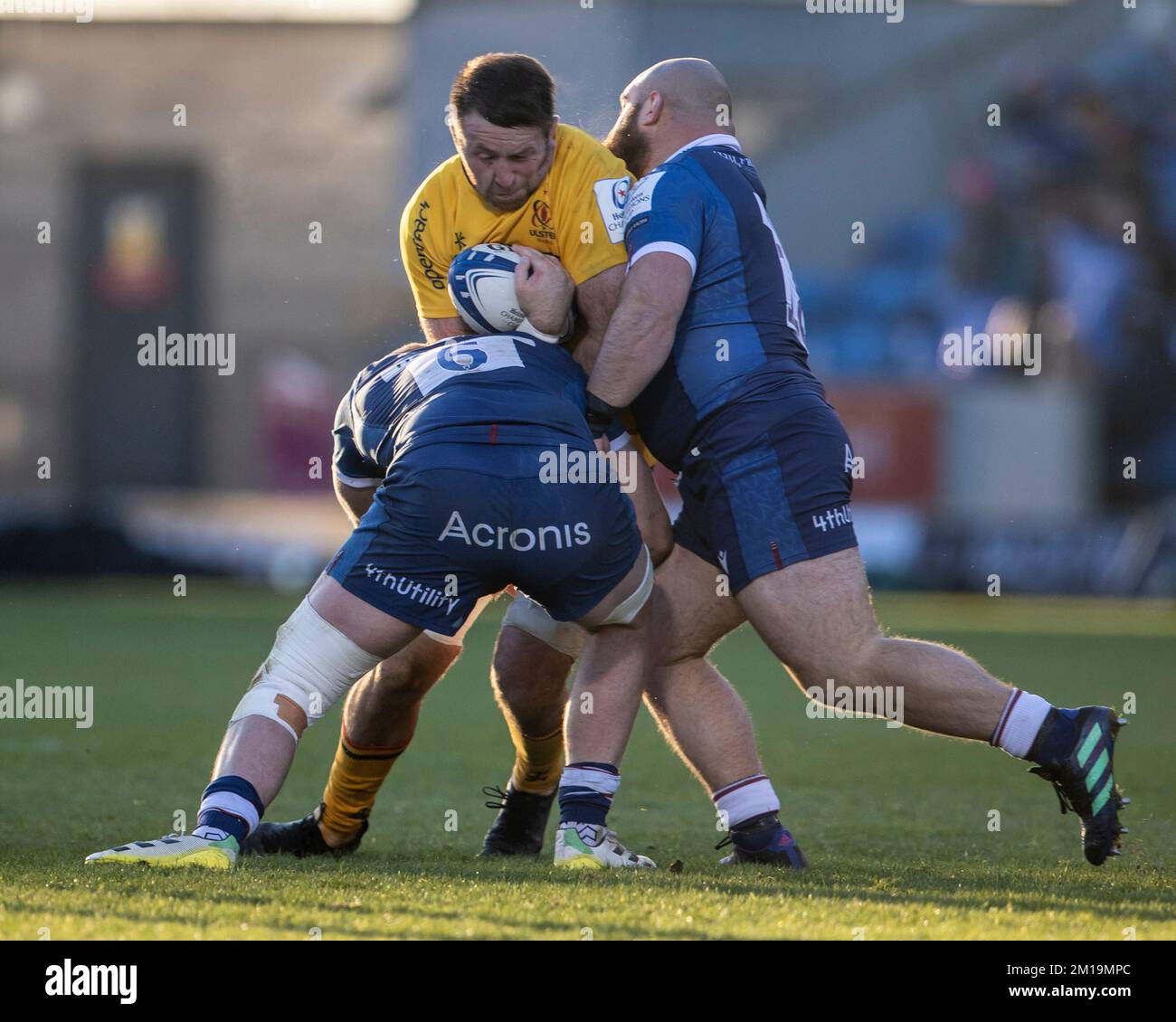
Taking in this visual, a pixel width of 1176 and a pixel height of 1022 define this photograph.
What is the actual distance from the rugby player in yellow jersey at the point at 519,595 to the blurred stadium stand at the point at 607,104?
5872 mm

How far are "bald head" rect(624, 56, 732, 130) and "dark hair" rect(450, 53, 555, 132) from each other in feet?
1.36

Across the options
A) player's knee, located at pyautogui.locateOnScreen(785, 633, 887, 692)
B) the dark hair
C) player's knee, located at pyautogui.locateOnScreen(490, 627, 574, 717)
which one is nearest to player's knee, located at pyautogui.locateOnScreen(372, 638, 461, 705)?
player's knee, located at pyautogui.locateOnScreen(490, 627, 574, 717)

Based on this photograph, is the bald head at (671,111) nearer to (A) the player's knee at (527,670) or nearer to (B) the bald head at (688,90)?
(B) the bald head at (688,90)

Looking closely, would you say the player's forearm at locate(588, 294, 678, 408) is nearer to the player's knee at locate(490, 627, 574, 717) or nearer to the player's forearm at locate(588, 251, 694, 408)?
the player's forearm at locate(588, 251, 694, 408)

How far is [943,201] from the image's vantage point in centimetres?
2512

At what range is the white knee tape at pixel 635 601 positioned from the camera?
4.29m

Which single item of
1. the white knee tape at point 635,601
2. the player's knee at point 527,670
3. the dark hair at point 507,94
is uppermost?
the dark hair at point 507,94

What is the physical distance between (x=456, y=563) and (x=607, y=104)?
5.92 feet

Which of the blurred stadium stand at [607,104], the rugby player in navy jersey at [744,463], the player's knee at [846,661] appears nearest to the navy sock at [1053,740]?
the rugby player in navy jersey at [744,463]

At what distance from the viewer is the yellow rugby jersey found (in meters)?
4.54

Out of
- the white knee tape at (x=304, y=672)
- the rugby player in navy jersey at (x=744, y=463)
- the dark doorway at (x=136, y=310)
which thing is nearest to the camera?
the white knee tape at (x=304, y=672)

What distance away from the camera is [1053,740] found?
420 cm

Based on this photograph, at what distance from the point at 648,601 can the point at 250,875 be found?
1.15 metres
